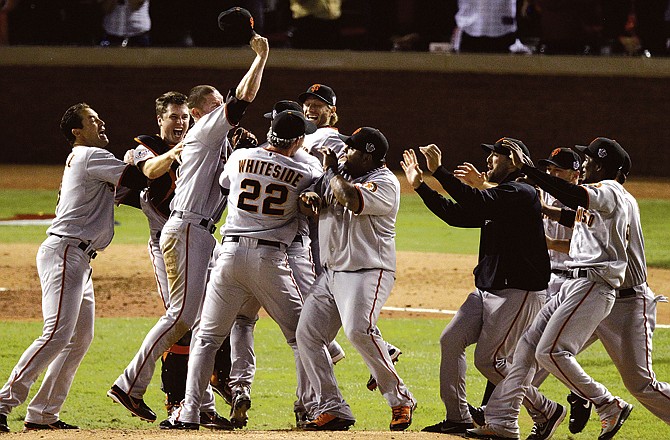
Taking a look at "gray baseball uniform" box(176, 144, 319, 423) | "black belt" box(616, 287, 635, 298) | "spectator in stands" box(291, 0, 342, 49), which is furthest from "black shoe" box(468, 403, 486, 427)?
"spectator in stands" box(291, 0, 342, 49)

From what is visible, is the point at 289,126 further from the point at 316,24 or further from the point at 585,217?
the point at 316,24

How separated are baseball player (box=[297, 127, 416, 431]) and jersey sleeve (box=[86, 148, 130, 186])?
1.20m

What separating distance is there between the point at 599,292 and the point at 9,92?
1786cm

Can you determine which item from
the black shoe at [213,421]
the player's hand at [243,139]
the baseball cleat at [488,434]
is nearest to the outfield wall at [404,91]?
the player's hand at [243,139]

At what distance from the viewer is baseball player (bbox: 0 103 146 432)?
6.50 meters

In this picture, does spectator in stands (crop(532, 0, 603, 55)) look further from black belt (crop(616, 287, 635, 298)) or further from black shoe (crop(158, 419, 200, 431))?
black shoe (crop(158, 419, 200, 431))

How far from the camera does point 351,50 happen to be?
69.3ft

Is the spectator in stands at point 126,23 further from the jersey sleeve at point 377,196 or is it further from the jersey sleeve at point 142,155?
the jersey sleeve at point 377,196

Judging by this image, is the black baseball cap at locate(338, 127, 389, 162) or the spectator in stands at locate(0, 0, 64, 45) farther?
the spectator in stands at locate(0, 0, 64, 45)

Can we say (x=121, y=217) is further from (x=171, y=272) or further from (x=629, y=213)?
(x=629, y=213)

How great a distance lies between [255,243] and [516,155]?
1575mm

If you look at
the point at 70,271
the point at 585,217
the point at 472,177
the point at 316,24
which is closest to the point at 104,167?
the point at 70,271

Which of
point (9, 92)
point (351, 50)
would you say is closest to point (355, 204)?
point (351, 50)

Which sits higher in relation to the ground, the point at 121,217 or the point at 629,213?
the point at 629,213
